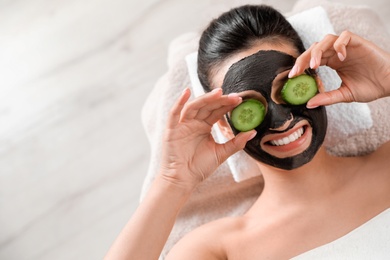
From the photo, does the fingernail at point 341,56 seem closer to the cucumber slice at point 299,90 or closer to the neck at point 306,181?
the cucumber slice at point 299,90

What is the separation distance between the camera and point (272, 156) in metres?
1.23

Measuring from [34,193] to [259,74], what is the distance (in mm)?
1220

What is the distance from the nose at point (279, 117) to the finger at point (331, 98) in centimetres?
6

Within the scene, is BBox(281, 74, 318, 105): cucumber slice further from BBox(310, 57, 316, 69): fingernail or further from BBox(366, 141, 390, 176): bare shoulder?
BBox(366, 141, 390, 176): bare shoulder

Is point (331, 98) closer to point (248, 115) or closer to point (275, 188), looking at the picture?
point (248, 115)

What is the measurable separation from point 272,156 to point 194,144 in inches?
7.6

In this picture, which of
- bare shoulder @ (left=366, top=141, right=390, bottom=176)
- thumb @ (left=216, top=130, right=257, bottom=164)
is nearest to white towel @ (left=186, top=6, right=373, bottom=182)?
bare shoulder @ (left=366, top=141, right=390, bottom=176)

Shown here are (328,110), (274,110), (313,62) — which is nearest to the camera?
(313,62)

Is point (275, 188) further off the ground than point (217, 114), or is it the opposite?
point (217, 114)

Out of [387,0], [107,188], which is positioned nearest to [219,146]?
[107,188]

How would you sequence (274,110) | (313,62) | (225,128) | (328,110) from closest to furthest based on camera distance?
(313,62) → (274,110) → (225,128) → (328,110)

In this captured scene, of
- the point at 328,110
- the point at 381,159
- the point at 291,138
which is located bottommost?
the point at 381,159

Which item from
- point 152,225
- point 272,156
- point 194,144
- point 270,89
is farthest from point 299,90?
point 152,225

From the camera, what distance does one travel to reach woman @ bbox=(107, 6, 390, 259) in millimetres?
1176
